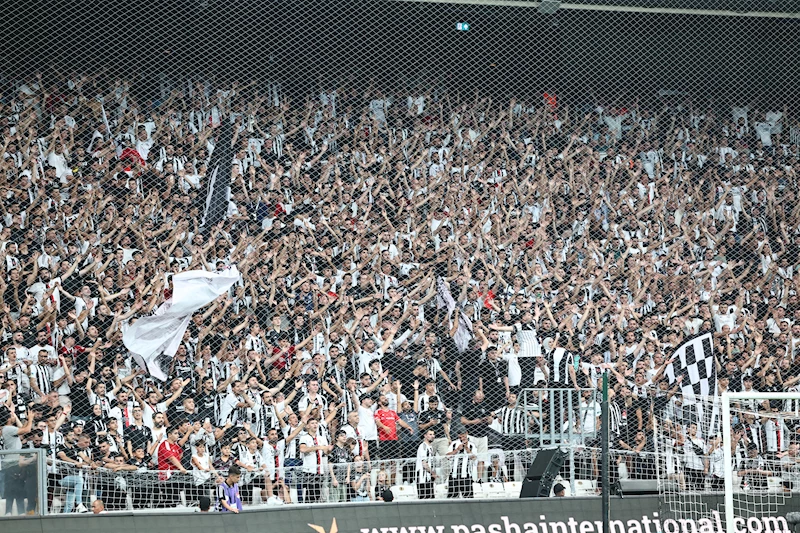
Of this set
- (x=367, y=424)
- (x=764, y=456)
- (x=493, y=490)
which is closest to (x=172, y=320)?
(x=367, y=424)

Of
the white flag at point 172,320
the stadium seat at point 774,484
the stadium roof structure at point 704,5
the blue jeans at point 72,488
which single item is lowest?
the stadium seat at point 774,484

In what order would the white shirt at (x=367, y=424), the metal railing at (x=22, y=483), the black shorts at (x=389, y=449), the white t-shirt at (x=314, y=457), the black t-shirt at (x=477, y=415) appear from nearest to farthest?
the metal railing at (x=22, y=483) < the white t-shirt at (x=314, y=457) < the black shorts at (x=389, y=449) < the white shirt at (x=367, y=424) < the black t-shirt at (x=477, y=415)

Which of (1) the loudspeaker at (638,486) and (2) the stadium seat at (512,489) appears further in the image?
(2) the stadium seat at (512,489)

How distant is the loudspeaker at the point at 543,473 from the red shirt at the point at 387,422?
147 centimetres

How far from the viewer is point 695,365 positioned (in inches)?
439

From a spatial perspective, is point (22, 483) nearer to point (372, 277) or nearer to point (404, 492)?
point (404, 492)

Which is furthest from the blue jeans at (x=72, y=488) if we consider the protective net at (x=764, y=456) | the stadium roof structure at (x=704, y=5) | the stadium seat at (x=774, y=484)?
the stadium roof structure at (x=704, y=5)

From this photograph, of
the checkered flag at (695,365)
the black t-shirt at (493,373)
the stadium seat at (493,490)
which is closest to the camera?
the stadium seat at (493,490)

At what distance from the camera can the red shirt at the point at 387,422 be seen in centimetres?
1011

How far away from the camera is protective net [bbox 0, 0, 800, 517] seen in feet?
32.1

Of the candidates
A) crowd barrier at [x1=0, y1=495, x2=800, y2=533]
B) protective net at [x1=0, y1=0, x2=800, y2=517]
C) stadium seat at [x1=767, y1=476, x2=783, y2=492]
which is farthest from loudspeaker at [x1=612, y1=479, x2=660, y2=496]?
stadium seat at [x1=767, y1=476, x2=783, y2=492]

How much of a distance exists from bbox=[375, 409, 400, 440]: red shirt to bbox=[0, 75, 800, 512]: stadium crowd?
0.09 ft

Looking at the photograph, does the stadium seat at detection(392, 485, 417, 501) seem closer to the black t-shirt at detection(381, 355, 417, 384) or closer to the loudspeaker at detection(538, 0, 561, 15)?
the black t-shirt at detection(381, 355, 417, 384)

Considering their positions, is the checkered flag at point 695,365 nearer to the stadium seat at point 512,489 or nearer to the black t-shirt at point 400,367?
the stadium seat at point 512,489
